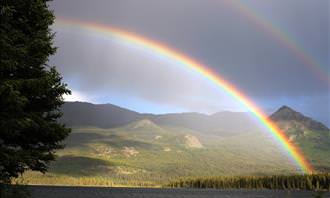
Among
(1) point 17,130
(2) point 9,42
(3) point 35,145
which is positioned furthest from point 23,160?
(2) point 9,42

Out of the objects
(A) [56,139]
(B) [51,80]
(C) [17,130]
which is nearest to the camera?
(C) [17,130]

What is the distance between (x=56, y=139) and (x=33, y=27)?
26.9ft

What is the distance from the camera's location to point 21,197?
2884 centimetres

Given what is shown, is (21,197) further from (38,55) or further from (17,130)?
(38,55)

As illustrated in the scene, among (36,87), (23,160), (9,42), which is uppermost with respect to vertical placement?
(9,42)

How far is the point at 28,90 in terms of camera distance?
31672 millimetres

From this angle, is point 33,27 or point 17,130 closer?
point 17,130

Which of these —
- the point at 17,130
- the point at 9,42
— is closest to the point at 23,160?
the point at 17,130

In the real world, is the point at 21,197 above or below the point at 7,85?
below

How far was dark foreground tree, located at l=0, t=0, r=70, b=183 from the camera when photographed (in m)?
29.2

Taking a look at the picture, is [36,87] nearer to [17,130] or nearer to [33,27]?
[17,130]

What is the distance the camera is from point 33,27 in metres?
35.1

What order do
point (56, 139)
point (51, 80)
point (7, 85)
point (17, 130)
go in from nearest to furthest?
point (7, 85) → point (17, 130) → point (51, 80) → point (56, 139)

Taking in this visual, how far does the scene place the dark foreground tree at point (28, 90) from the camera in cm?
2919
